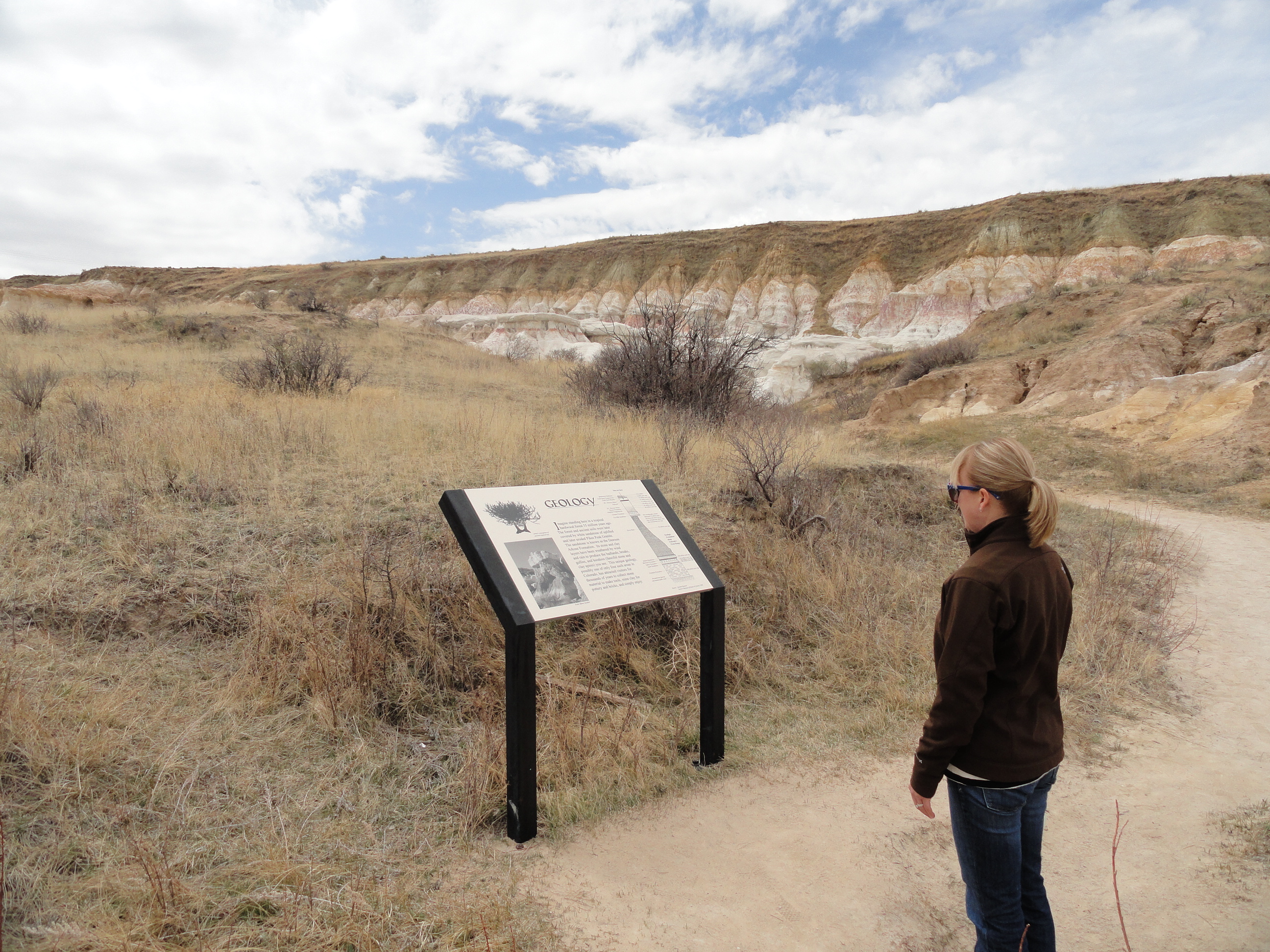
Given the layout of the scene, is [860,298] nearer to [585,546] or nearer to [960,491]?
[585,546]

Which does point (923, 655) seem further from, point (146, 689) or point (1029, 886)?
point (146, 689)

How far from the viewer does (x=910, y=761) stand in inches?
148

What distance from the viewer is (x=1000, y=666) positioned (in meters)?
1.90

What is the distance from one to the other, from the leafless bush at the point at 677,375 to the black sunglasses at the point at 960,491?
369 inches

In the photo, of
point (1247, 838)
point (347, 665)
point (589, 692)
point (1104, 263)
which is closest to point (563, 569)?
point (589, 692)

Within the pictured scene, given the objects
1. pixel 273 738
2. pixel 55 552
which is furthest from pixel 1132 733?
pixel 55 552

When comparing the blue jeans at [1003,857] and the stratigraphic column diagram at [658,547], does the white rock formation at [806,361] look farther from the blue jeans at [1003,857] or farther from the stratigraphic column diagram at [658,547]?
the blue jeans at [1003,857]

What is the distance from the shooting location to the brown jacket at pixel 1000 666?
1.82 m

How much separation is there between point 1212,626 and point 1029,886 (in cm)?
506

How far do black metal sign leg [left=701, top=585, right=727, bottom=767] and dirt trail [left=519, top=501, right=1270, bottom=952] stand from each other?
20cm

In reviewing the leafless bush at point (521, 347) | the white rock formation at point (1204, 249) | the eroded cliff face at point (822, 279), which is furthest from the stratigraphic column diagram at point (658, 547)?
the white rock formation at point (1204, 249)

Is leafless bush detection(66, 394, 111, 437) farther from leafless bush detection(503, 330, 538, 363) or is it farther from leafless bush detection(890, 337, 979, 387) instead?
leafless bush detection(890, 337, 979, 387)

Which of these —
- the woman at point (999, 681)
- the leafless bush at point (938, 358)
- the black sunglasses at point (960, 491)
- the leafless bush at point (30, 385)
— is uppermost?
the leafless bush at point (938, 358)

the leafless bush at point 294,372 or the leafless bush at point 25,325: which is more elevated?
the leafless bush at point 25,325
